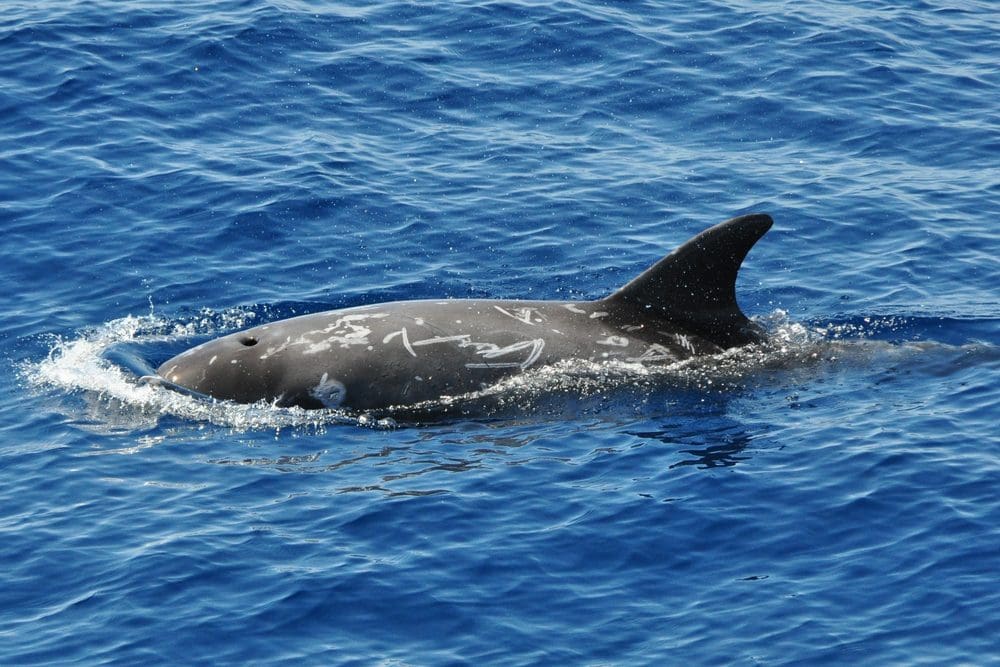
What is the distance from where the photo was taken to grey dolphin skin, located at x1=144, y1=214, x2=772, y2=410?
1725 cm

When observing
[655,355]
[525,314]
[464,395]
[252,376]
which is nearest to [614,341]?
[655,355]

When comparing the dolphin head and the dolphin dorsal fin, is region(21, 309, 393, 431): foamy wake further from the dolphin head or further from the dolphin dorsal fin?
the dolphin dorsal fin

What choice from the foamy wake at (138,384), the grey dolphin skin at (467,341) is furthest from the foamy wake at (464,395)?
the grey dolphin skin at (467,341)

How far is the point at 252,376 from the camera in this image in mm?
17516

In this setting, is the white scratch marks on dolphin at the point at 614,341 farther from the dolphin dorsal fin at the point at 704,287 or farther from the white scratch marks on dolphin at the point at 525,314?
the white scratch marks on dolphin at the point at 525,314

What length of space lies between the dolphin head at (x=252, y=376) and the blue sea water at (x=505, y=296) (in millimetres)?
301

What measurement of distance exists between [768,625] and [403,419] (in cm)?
586

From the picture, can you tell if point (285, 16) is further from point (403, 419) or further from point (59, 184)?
point (403, 419)

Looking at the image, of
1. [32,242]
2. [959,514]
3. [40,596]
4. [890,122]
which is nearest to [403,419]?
[40,596]

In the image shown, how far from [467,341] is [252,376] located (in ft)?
8.34

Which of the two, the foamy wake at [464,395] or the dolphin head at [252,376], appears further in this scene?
the dolphin head at [252,376]

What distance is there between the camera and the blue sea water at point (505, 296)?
12898 millimetres

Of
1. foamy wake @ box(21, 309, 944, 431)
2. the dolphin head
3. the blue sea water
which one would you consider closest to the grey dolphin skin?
the dolphin head

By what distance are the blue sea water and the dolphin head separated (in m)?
0.30
